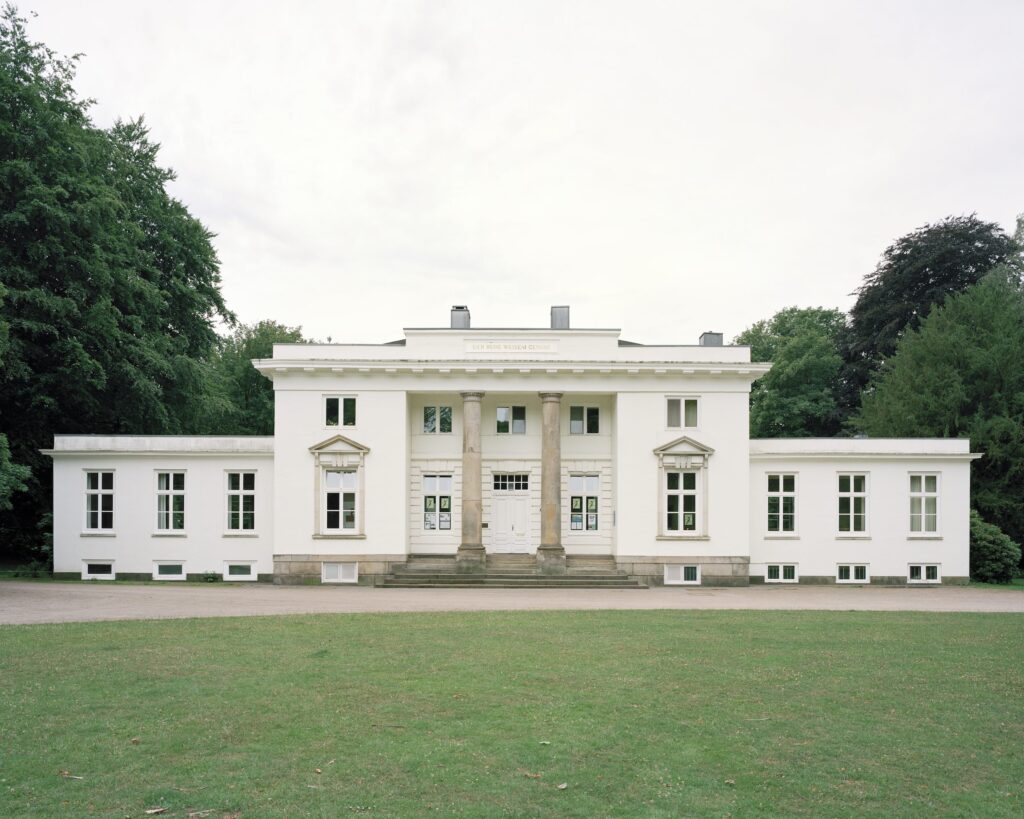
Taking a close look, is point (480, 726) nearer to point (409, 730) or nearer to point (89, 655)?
point (409, 730)

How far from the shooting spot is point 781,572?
30.3 metres

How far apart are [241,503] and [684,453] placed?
52.4ft

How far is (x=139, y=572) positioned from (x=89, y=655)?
18.1 metres

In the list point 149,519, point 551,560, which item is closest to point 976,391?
point 551,560

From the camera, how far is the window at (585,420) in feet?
104

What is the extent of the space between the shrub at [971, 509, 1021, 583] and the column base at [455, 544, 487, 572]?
18.3 meters

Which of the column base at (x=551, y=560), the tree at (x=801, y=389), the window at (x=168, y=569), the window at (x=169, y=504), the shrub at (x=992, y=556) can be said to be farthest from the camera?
the tree at (x=801, y=389)

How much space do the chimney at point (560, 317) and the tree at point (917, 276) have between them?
21323mm

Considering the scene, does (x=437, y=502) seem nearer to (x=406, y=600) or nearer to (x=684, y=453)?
(x=406, y=600)

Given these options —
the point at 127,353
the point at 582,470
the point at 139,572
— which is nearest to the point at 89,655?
the point at 139,572

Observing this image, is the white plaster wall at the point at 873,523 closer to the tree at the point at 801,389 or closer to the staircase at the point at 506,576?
the staircase at the point at 506,576

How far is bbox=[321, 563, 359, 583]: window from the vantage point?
29.1m

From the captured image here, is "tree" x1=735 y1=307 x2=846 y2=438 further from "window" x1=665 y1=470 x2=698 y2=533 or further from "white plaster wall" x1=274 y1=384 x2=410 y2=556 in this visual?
"white plaster wall" x1=274 y1=384 x2=410 y2=556

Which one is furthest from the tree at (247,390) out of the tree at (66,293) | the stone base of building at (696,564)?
the stone base of building at (696,564)
